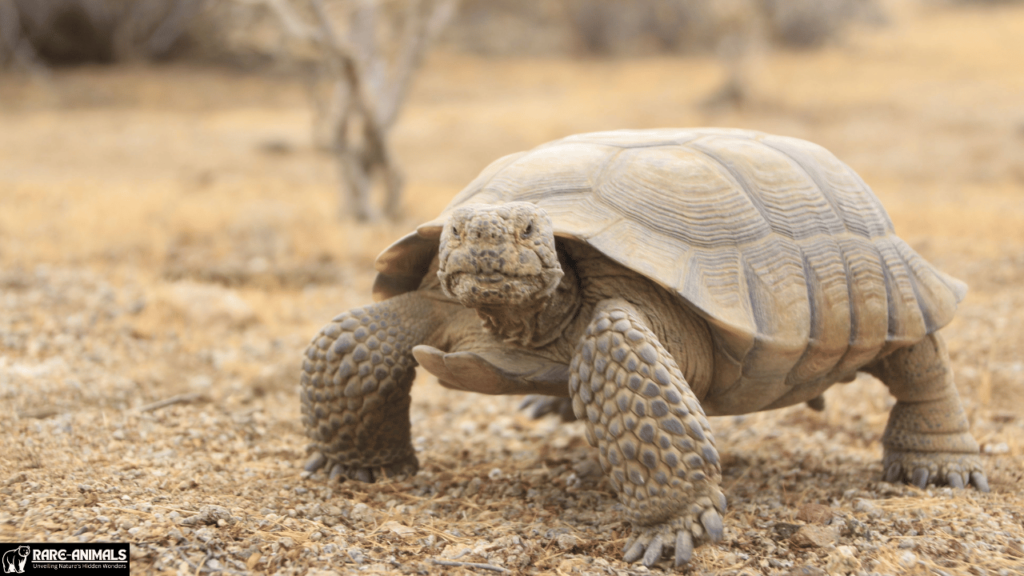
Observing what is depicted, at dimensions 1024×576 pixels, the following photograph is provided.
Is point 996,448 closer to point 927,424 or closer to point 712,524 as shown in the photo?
point 927,424

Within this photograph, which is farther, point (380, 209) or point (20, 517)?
point (380, 209)

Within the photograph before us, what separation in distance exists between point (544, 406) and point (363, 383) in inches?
56.9

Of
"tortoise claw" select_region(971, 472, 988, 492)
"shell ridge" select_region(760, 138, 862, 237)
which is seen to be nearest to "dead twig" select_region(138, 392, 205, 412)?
"shell ridge" select_region(760, 138, 862, 237)

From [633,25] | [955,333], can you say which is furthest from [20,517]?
[633,25]

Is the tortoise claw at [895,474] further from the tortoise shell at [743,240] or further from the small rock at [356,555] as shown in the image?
the small rock at [356,555]

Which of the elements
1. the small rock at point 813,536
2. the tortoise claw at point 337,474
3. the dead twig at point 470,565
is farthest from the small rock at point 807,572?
the tortoise claw at point 337,474

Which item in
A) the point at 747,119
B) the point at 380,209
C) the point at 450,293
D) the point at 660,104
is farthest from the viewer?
the point at 660,104

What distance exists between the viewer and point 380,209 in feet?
26.4

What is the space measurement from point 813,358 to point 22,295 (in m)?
4.31

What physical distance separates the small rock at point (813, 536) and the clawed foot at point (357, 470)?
1326 millimetres

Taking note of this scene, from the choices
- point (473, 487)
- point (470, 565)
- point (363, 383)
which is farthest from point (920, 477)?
point (363, 383)

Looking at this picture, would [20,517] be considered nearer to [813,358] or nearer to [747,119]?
[813,358]

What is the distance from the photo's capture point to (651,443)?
2.08 meters

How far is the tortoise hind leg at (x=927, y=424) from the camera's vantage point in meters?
2.88
